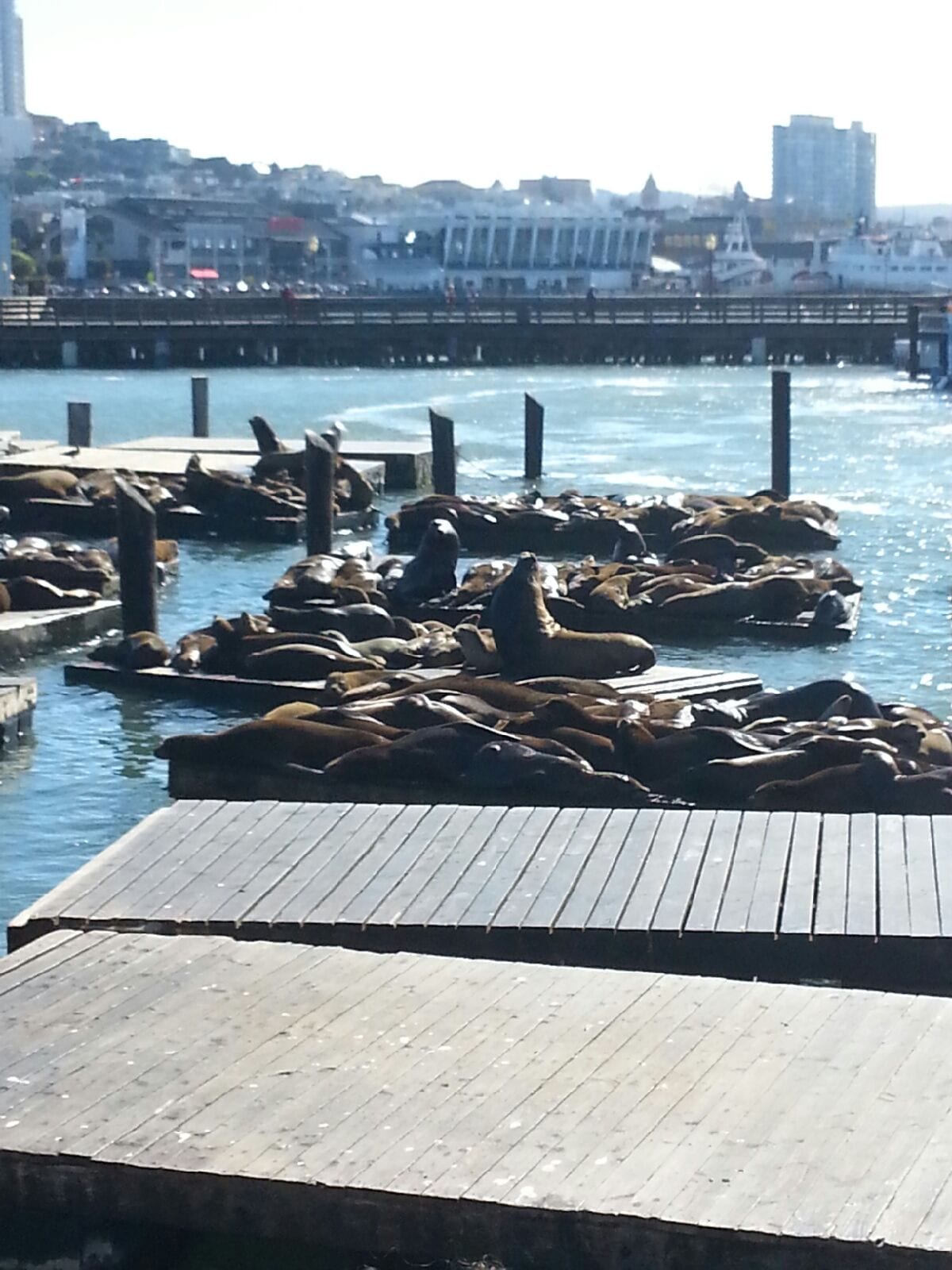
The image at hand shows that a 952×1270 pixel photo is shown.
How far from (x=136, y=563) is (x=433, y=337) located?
38.5 meters

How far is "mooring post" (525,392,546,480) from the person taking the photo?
86.0 ft

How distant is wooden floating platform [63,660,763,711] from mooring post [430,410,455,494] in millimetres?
10402

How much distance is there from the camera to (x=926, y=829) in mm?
7012

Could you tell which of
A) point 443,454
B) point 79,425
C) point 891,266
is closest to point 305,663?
point 443,454

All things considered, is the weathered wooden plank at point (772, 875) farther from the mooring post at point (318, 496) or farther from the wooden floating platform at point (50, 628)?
the mooring post at point (318, 496)

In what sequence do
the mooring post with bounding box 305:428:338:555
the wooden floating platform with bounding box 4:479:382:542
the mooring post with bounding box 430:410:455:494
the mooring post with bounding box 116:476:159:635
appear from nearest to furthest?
the mooring post with bounding box 116:476:159:635 → the mooring post with bounding box 305:428:338:555 → the wooden floating platform with bounding box 4:479:382:542 → the mooring post with bounding box 430:410:455:494

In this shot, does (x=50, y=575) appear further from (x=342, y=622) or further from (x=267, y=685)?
(x=267, y=685)

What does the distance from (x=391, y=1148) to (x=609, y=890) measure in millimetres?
2058

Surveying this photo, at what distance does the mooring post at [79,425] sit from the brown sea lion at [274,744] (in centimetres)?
1742

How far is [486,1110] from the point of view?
4.59m

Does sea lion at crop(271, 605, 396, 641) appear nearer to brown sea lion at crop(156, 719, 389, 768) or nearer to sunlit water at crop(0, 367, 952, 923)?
sunlit water at crop(0, 367, 952, 923)

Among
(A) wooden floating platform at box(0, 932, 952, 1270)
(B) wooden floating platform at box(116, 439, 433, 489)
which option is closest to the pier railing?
(B) wooden floating platform at box(116, 439, 433, 489)

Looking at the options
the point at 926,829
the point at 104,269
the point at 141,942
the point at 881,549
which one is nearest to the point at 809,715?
the point at 926,829

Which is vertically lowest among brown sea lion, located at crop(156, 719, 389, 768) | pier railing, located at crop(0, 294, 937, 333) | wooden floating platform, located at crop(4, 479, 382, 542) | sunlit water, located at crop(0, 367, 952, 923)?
sunlit water, located at crop(0, 367, 952, 923)
